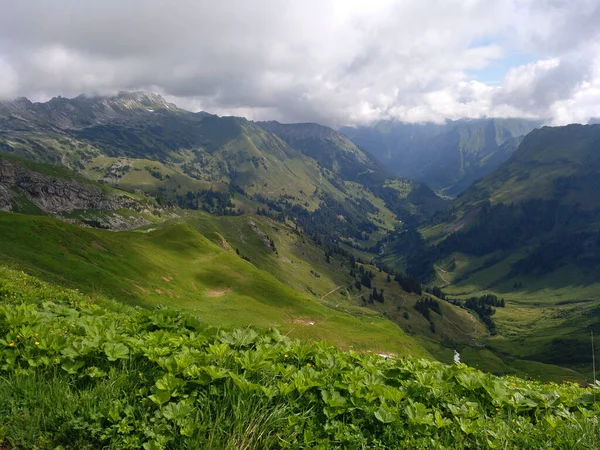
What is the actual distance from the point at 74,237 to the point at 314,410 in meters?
71.0

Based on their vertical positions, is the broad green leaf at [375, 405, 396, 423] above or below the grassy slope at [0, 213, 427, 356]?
above

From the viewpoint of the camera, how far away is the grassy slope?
49375mm

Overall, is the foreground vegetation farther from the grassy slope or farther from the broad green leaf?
the grassy slope

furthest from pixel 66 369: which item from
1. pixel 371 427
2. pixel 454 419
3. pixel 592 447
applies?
pixel 592 447

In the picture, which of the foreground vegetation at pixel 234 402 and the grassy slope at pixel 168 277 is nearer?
the foreground vegetation at pixel 234 402

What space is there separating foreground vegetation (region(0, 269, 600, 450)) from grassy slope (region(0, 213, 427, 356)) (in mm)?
39447

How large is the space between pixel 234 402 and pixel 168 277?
241 feet

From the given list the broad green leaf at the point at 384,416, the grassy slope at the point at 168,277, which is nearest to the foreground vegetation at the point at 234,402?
the broad green leaf at the point at 384,416

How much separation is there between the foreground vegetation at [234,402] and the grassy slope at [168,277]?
39447 millimetres

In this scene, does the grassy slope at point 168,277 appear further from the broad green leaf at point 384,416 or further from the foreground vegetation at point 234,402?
the broad green leaf at point 384,416

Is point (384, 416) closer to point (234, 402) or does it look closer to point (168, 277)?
point (234, 402)

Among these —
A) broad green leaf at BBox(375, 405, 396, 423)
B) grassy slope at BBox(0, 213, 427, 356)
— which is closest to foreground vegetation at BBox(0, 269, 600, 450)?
broad green leaf at BBox(375, 405, 396, 423)

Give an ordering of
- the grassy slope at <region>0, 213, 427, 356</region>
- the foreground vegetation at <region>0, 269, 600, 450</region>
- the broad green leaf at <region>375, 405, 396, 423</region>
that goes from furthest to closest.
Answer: the grassy slope at <region>0, 213, 427, 356</region>
the broad green leaf at <region>375, 405, 396, 423</region>
the foreground vegetation at <region>0, 269, 600, 450</region>

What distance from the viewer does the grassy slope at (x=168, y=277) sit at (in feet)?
162
